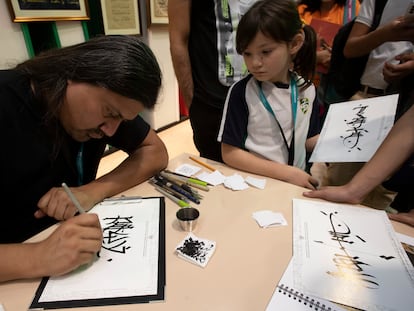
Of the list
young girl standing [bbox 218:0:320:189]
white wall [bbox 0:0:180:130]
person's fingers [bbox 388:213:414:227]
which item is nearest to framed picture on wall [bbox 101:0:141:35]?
white wall [bbox 0:0:180:130]

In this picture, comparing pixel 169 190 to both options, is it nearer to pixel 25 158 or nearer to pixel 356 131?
pixel 25 158

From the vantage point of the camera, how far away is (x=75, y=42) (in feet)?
7.27

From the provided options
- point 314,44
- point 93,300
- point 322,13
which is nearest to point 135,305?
point 93,300

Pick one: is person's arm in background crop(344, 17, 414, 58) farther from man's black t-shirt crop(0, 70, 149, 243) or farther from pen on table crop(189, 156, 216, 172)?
man's black t-shirt crop(0, 70, 149, 243)

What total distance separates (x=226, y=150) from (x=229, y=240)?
1.49ft

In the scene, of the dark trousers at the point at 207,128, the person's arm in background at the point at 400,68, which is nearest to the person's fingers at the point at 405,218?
the dark trousers at the point at 207,128

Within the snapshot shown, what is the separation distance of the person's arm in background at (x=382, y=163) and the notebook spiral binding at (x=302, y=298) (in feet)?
1.24

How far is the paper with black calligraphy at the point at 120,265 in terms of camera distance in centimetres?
54

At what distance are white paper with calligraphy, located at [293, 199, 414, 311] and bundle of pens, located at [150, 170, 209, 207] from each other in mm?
299

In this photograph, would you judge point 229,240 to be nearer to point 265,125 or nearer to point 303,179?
point 303,179

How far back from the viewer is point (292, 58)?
1133mm

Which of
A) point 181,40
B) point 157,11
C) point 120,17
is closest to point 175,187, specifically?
point 181,40

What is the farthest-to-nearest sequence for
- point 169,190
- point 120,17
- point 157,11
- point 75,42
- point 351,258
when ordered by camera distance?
point 157,11 < point 120,17 < point 75,42 < point 169,190 < point 351,258

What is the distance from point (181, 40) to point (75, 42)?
1.30 meters
